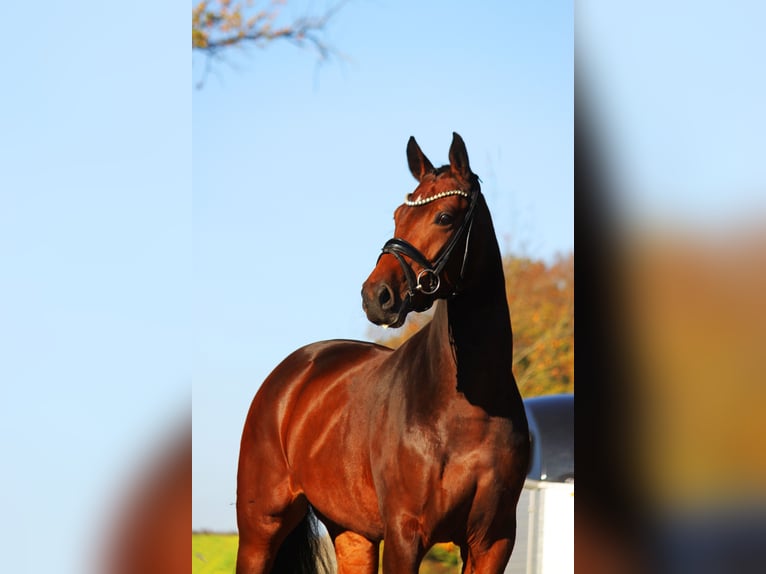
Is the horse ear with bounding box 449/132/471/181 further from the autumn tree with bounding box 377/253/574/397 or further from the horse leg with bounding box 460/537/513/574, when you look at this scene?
the horse leg with bounding box 460/537/513/574

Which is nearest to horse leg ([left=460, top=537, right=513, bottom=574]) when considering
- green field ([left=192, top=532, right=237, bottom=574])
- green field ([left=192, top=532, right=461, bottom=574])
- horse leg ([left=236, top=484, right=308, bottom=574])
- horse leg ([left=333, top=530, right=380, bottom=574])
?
horse leg ([left=333, top=530, right=380, bottom=574])

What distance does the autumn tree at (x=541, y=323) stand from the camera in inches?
162

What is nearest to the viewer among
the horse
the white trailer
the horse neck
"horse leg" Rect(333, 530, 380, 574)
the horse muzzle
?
the horse muzzle

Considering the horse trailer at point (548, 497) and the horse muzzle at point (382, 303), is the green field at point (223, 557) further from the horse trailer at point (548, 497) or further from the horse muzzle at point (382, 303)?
the horse muzzle at point (382, 303)

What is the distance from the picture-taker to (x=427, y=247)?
3131mm

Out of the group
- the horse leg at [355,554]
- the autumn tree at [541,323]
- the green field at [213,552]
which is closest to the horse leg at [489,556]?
the horse leg at [355,554]

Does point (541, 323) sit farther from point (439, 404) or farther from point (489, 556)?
point (489, 556)

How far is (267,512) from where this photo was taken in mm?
4035

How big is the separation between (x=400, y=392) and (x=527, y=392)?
1.07m

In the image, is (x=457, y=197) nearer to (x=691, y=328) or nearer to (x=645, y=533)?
(x=691, y=328)

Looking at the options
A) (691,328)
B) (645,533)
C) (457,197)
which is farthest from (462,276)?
(645,533)

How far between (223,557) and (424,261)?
5.64 feet

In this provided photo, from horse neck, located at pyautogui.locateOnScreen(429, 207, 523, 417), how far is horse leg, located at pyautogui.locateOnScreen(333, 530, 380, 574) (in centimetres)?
98

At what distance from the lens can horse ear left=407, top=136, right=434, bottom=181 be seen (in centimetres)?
333
